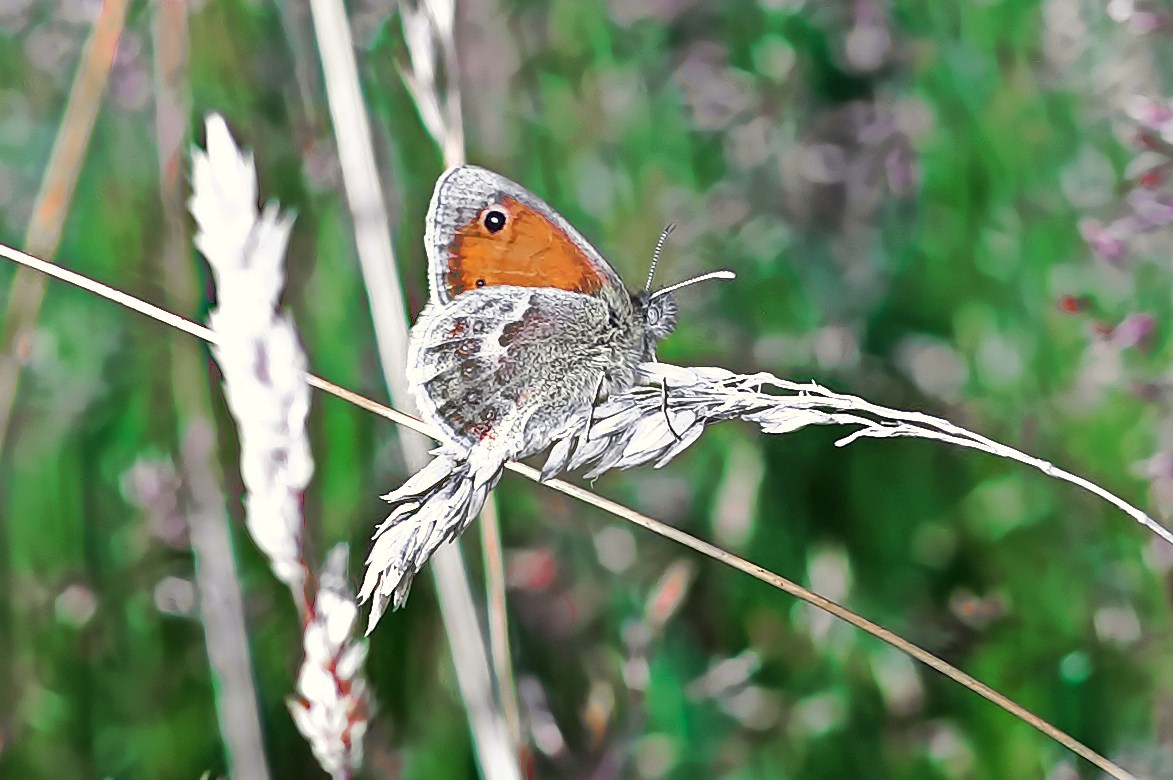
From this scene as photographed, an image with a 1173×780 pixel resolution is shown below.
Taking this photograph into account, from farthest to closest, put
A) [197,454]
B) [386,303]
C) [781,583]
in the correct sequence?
1. [197,454]
2. [386,303]
3. [781,583]

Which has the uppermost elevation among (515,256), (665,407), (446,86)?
(446,86)

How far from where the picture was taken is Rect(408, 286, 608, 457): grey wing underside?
546 millimetres

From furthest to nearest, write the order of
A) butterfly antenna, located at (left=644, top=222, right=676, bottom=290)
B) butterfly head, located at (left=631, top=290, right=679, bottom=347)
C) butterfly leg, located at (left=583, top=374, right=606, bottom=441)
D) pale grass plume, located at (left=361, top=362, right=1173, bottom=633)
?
butterfly antenna, located at (left=644, top=222, right=676, bottom=290) → butterfly head, located at (left=631, top=290, right=679, bottom=347) → butterfly leg, located at (left=583, top=374, right=606, bottom=441) → pale grass plume, located at (left=361, top=362, right=1173, bottom=633)

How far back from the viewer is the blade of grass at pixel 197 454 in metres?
0.62

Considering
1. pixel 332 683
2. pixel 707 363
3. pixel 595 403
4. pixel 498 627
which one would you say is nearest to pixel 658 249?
pixel 707 363

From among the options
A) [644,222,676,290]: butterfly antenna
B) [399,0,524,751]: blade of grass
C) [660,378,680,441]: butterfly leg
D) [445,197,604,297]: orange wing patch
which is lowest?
[660,378,680,441]: butterfly leg

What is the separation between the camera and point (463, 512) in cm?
44

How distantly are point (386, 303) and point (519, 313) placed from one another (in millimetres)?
107

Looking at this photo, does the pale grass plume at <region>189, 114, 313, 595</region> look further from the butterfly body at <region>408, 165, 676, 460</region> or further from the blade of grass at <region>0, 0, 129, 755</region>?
the blade of grass at <region>0, 0, 129, 755</region>

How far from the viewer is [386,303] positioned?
1.82 feet

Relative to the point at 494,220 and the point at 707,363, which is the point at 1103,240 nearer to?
the point at 707,363

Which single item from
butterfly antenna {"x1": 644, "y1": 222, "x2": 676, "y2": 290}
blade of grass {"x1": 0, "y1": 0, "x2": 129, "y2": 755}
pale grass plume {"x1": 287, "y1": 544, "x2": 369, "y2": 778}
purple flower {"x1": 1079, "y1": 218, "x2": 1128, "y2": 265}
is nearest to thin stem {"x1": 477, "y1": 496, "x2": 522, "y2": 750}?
pale grass plume {"x1": 287, "y1": 544, "x2": 369, "y2": 778}

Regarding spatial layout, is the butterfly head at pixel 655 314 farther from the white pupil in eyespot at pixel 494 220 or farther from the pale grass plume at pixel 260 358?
the pale grass plume at pixel 260 358

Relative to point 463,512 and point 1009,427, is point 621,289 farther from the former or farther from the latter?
point 1009,427
